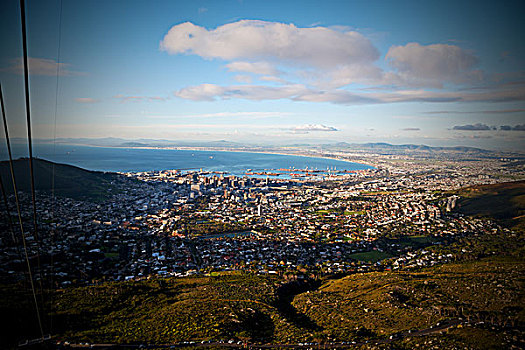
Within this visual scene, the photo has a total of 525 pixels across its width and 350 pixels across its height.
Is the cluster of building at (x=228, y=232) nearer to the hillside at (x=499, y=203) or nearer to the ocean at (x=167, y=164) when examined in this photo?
the hillside at (x=499, y=203)

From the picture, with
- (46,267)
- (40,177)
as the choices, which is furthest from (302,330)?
(40,177)

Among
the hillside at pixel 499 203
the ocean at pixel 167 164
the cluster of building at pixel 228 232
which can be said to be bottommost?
the cluster of building at pixel 228 232

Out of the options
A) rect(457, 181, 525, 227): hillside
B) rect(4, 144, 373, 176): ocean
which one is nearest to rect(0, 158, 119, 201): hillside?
rect(4, 144, 373, 176): ocean

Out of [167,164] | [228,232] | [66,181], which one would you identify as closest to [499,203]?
[228,232]

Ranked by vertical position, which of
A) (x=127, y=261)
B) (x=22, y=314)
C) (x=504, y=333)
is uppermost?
(x=504, y=333)

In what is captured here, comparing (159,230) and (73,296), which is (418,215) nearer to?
(159,230)

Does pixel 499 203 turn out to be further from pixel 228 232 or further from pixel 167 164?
pixel 167 164

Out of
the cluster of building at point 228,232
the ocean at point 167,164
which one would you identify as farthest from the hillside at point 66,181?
the ocean at point 167,164

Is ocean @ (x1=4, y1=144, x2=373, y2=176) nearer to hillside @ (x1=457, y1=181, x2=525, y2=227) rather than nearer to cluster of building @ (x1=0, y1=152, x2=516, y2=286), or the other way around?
cluster of building @ (x1=0, y1=152, x2=516, y2=286)
